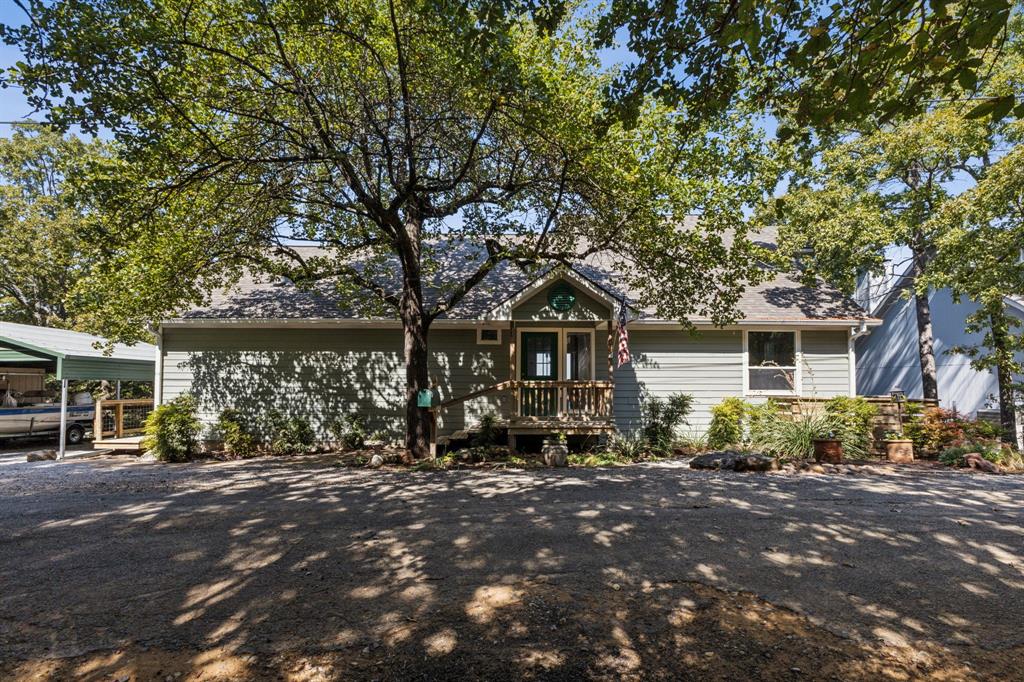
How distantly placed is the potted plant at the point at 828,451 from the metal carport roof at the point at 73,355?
14476mm

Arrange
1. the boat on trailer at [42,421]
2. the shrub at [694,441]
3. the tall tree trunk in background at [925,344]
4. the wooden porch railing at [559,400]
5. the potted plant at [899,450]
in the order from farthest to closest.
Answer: the tall tree trunk in background at [925,344] → the boat on trailer at [42,421] → the shrub at [694,441] → the wooden porch railing at [559,400] → the potted plant at [899,450]

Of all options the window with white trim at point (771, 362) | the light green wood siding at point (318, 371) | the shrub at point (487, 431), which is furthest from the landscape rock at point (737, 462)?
the light green wood siding at point (318, 371)

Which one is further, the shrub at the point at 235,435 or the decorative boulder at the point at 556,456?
the shrub at the point at 235,435

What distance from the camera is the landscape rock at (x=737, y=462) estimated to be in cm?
949

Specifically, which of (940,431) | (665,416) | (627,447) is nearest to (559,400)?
(627,447)

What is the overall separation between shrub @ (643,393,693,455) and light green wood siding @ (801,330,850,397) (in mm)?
2992

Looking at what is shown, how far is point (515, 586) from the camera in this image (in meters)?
4.06

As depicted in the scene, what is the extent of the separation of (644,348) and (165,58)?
34.4 ft

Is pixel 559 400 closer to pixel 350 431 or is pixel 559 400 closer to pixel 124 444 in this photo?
pixel 350 431

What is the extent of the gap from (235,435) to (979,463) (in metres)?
14.5

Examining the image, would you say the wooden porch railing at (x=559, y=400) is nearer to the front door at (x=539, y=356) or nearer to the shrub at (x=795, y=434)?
the front door at (x=539, y=356)

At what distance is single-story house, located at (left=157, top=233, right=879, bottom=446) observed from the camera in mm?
12719

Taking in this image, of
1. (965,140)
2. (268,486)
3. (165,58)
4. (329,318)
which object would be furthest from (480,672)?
(965,140)

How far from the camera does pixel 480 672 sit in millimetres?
2889
